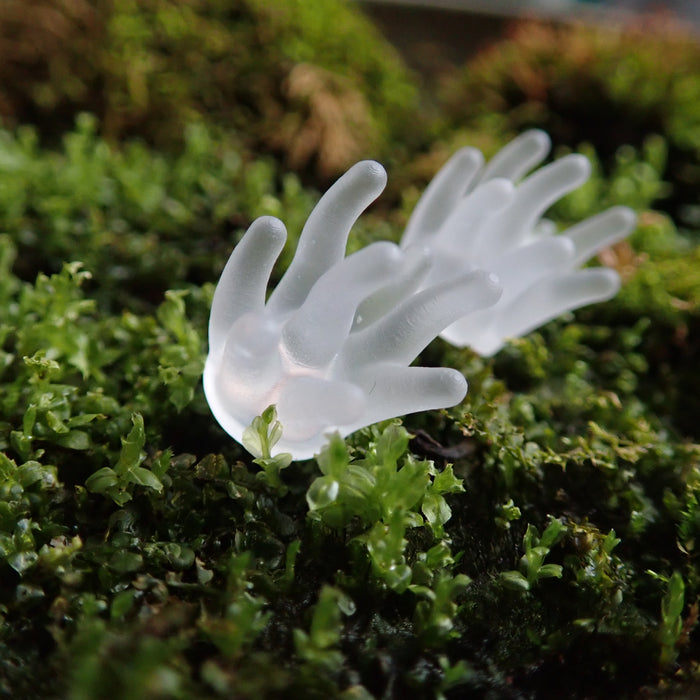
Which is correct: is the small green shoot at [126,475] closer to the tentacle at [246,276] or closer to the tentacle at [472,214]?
the tentacle at [246,276]

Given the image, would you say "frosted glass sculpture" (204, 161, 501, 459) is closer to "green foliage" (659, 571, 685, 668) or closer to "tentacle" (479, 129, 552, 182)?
"green foliage" (659, 571, 685, 668)

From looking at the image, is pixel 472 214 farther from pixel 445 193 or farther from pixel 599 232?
pixel 599 232

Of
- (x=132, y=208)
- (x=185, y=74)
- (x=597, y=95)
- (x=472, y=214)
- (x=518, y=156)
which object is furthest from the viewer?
(x=597, y=95)

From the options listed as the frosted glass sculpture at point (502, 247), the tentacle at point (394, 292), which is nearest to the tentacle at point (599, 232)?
the frosted glass sculpture at point (502, 247)

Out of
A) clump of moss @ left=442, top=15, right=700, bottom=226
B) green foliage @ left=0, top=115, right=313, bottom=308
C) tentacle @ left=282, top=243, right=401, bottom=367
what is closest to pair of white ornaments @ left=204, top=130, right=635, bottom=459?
tentacle @ left=282, top=243, right=401, bottom=367

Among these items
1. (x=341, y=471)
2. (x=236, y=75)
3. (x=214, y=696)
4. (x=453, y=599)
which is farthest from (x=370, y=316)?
(x=236, y=75)

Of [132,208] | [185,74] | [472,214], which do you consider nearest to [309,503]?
[472,214]
